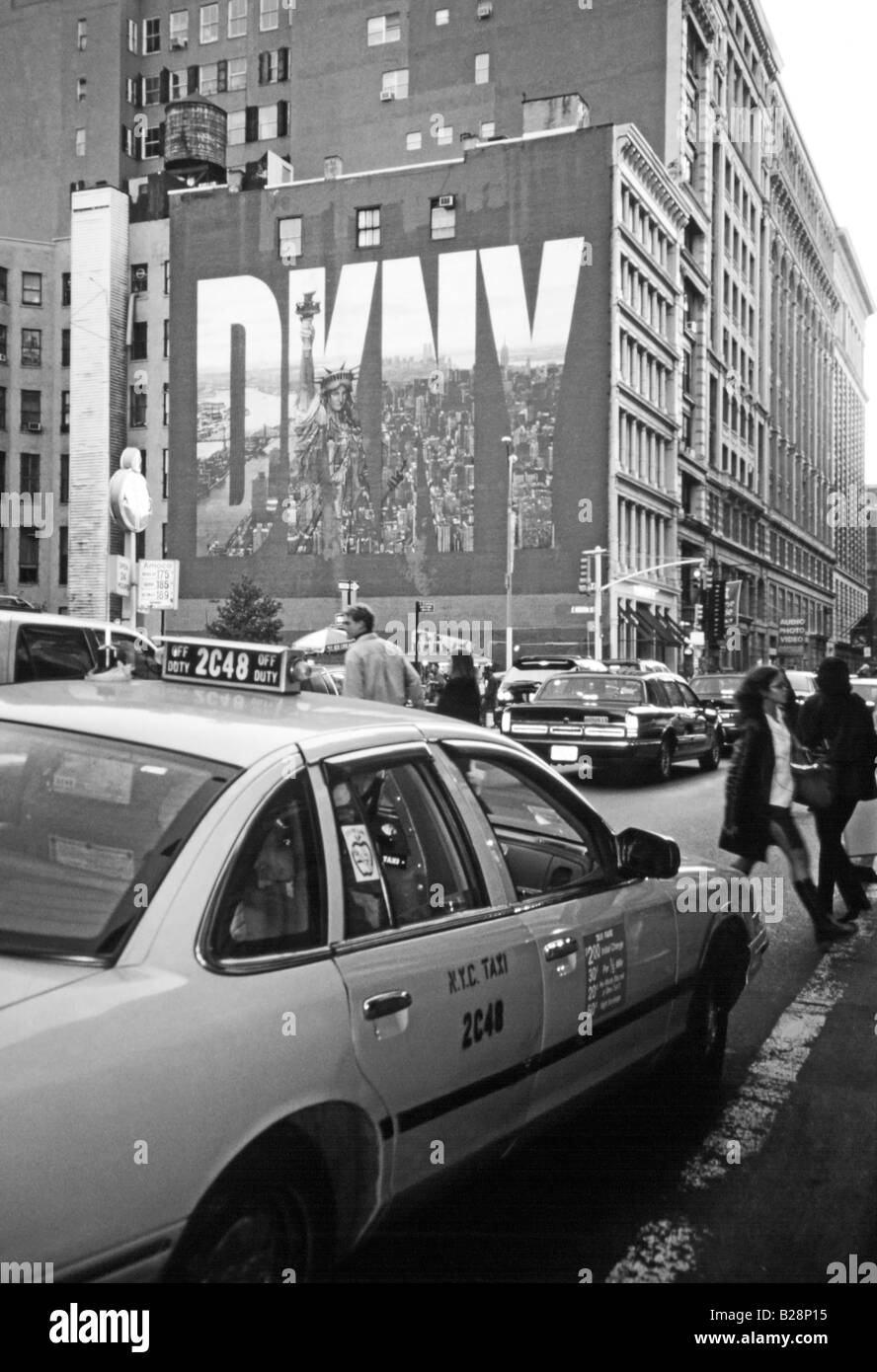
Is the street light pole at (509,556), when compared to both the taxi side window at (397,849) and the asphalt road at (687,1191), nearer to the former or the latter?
the asphalt road at (687,1191)

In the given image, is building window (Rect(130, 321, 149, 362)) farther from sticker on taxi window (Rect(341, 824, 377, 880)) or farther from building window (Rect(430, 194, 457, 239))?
sticker on taxi window (Rect(341, 824, 377, 880))

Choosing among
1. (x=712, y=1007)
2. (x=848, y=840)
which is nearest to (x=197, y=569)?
(x=848, y=840)

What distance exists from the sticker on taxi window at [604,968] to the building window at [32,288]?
257ft

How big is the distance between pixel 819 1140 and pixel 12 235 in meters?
86.1

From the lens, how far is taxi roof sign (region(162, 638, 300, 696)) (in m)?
4.13

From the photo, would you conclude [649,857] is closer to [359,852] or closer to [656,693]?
[359,852]

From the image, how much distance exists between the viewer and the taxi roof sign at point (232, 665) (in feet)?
13.5

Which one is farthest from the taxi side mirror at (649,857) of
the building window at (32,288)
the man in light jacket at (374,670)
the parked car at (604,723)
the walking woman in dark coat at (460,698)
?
the building window at (32,288)

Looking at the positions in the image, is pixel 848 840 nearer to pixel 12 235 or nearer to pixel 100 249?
pixel 100 249

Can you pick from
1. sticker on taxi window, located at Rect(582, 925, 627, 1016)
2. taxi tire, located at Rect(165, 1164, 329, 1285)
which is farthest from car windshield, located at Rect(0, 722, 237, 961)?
sticker on taxi window, located at Rect(582, 925, 627, 1016)

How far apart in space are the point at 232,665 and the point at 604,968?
4.75 feet
